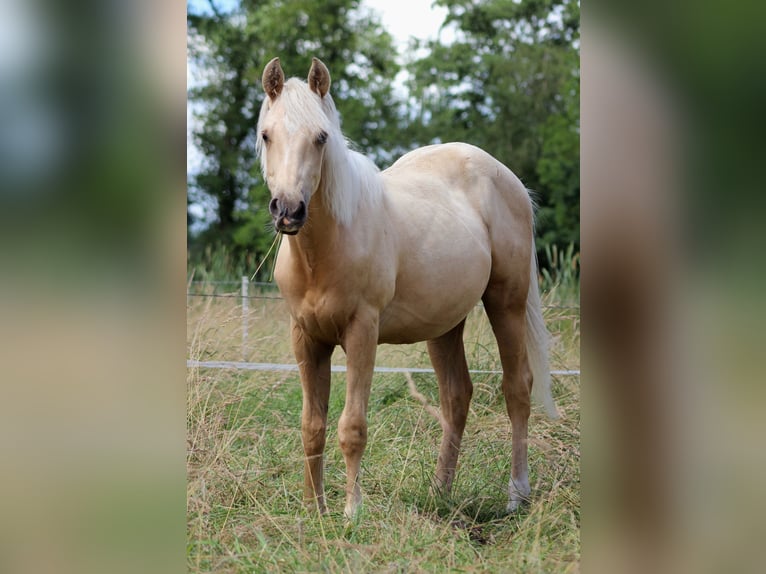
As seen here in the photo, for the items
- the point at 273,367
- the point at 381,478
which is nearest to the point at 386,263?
the point at 381,478

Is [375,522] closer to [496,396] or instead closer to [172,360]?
[172,360]

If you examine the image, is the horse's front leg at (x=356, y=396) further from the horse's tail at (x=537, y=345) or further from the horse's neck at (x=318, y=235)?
the horse's tail at (x=537, y=345)

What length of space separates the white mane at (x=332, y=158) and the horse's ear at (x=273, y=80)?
0.04 meters

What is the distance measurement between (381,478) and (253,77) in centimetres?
1134

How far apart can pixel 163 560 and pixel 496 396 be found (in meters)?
4.45

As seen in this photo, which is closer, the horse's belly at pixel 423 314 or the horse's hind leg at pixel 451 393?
the horse's belly at pixel 423 314

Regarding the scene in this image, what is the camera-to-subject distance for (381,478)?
3973 mm

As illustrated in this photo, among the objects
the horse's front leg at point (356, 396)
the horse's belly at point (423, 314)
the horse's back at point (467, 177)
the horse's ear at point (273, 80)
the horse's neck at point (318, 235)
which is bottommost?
the horse's front leg at point (356, 396)

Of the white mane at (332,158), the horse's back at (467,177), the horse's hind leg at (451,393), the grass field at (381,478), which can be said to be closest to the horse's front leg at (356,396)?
the grass field at (381,478)

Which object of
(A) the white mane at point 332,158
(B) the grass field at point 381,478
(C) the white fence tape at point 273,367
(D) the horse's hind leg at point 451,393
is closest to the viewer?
(B) the grass field at point 381,478

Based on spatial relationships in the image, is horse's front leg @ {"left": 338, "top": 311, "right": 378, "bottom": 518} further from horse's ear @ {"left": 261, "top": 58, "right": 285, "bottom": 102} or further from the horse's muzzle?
horse's ear @ {"left": 261, "top": 58, "right": 285, "bottom": 102}

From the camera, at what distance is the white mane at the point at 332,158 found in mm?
3057

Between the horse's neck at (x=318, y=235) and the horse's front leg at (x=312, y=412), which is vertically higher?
the horse's neck at (x=318, y=235)

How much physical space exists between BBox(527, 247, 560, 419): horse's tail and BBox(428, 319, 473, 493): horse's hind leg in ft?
1.44
